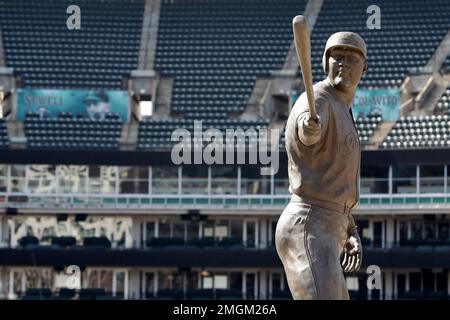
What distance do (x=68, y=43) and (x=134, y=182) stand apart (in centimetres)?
772

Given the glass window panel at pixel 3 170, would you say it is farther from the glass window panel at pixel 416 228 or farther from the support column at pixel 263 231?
the glass window panel at pixel 416 228

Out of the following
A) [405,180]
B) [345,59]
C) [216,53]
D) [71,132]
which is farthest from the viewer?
[216,53]

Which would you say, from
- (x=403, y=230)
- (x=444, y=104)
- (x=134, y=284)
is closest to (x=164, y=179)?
(x=134, y=284)

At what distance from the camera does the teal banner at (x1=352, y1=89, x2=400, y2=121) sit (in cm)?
5544

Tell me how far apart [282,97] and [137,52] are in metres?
6.06

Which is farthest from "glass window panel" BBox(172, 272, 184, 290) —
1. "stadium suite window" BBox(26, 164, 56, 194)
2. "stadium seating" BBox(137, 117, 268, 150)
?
"stadium suite window" BBox(26, 164, 56, 194)

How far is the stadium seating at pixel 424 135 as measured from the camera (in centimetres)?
5378

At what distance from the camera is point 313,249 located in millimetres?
11805

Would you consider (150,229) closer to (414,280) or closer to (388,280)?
(388,280)

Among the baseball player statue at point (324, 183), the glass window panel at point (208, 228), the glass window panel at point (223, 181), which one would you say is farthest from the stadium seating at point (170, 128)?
the baseball player statue at point (324, 183)
